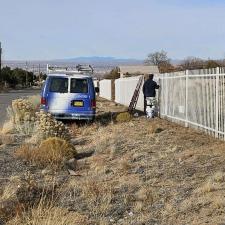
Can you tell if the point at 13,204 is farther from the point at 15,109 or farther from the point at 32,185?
the point at 15,109

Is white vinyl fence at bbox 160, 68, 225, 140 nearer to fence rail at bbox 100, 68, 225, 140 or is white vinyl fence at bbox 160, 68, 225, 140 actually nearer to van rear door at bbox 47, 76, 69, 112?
fence rail at bbox 100, 68, 225, 140

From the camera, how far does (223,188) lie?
8969mm

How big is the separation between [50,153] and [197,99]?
21.7ft

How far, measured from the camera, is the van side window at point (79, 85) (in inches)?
840

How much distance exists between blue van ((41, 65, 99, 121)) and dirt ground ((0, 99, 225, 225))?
4.46 m

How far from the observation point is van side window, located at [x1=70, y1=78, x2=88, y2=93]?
2134cm

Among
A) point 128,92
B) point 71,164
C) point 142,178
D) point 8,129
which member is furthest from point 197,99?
point 128,92

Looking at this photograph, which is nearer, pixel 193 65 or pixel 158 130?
pixel 158 130

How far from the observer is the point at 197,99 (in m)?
17.7

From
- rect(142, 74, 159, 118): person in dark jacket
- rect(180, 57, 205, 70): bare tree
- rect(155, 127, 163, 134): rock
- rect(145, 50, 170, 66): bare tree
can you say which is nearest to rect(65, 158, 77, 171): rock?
rect(155, 127, 163, 134): rock

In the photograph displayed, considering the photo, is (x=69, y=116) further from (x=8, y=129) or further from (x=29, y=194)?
(x=29, y=194)

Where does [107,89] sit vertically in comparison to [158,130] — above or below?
above

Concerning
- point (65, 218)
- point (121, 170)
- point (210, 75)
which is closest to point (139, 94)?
point (210, 75)

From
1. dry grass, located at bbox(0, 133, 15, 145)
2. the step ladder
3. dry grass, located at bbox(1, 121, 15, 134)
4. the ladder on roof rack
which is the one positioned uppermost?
the ladder on roof rack
